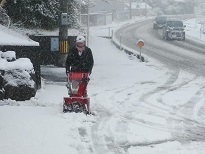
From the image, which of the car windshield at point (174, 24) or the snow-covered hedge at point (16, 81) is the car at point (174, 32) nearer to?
the car windshield at point (174, 24)

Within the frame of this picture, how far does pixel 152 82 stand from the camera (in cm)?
1503

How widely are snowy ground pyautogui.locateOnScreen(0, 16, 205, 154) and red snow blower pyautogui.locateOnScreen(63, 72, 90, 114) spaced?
21cm

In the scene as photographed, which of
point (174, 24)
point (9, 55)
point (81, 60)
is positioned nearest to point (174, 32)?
point (174, 24)

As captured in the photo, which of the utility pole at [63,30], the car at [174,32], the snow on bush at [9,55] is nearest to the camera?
the snow on bush at [9,55]

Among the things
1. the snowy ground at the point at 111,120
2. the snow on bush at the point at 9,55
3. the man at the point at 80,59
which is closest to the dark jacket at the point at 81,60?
the man at the point at 80,59

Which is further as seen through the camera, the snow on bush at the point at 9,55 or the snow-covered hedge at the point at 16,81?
the snow on bush at the point at 9,55

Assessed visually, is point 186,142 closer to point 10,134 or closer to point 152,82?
point 10,134

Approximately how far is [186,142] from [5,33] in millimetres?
7429

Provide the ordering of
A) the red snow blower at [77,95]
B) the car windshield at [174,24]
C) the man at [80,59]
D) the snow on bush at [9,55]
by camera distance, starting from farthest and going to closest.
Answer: the car windshield at [174,24] < the snow on bush at [9,55] < the man at [80,59] < the red snow blower at [77,95]

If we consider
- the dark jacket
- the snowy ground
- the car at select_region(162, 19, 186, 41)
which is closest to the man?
the dark jacket

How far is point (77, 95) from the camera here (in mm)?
9781

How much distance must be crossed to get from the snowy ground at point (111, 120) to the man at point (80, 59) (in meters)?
1.11

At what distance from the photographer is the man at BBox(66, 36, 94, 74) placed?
9953mm

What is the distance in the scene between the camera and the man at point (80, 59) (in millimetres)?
9953
